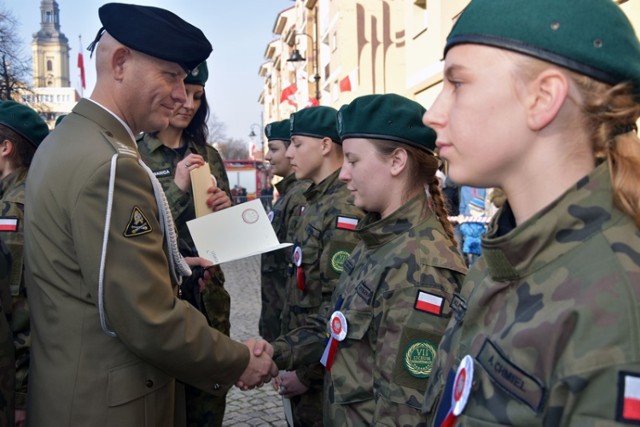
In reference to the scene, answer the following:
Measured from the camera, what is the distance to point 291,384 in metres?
3.25

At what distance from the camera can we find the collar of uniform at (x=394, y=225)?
90.4 inches

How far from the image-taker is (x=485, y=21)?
1240mm

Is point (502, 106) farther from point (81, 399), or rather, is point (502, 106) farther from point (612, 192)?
point (81, 399)

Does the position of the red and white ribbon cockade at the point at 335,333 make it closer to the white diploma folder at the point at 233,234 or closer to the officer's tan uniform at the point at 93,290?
the officer's tan uniform at the point at 93,290

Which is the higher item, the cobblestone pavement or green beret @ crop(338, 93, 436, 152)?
green beret @ crop(338, 93, 436, 152)

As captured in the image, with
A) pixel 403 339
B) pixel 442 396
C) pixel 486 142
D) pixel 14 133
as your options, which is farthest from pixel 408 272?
pixel 14 133

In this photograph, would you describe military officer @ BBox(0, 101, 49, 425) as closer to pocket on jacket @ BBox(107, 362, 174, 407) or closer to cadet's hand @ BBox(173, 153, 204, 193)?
pocket on jacket @ BBox(107, 362, 174, 407)

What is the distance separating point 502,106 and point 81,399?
1.62 metres

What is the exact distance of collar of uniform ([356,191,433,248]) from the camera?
230 centimetres

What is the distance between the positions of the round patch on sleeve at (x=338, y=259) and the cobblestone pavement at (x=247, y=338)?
2050 millimetres

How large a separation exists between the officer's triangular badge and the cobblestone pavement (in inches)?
127

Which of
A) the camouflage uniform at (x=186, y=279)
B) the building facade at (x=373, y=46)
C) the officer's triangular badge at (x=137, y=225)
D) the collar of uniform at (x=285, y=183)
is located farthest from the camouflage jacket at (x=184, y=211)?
the building facade at (x=373, y=46)

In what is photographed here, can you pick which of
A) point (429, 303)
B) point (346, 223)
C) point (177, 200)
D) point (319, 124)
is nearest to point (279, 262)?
point (319, 124)

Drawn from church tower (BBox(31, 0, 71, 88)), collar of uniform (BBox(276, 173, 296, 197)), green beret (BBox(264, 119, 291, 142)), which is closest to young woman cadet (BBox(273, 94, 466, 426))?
collar of uniform (BBox(276, 173, 296, 197))
